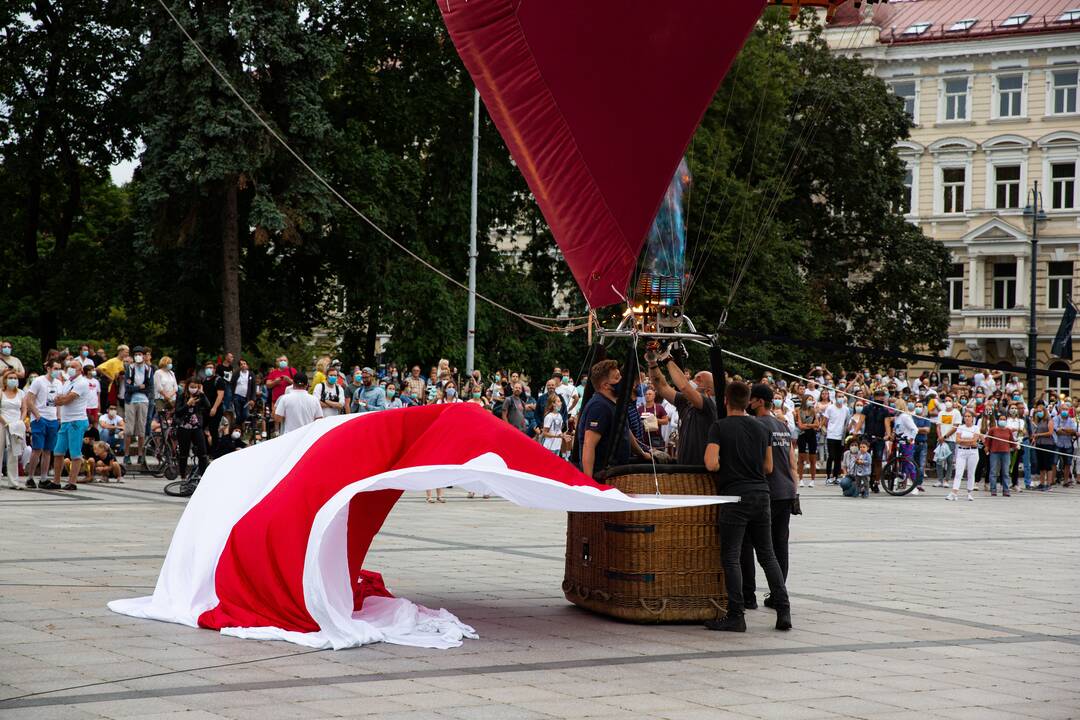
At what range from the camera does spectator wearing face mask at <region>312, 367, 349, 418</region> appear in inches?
894

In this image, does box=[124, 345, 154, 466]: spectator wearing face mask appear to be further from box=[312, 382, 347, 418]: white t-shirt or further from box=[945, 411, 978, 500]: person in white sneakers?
box=[945, 411, 978, 500]: person in white sneakers

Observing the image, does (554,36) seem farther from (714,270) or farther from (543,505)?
(714,270)

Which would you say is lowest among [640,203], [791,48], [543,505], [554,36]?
[543,505]

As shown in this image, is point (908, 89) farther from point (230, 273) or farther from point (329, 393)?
point (329, 393)

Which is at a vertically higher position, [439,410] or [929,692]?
[439,410]

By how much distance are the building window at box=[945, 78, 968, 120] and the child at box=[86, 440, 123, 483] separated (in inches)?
2015

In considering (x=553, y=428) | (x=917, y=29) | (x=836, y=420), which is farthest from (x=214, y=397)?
(x=917, y=29)

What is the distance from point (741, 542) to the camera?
33.4 ft

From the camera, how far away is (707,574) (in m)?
10.2

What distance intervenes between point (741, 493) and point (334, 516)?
2.92 meters

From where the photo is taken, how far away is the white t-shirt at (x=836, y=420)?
2931cm

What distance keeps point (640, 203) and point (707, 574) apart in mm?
2809

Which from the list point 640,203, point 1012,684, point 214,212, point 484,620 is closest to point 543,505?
point 484,620

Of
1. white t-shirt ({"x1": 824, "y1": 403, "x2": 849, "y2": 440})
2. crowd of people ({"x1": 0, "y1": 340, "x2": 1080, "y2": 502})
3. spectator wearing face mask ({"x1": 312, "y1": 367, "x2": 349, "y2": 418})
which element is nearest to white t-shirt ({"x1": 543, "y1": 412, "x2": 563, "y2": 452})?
crowd of people ({"x1": 0, "y1": 340, "x2": 1080, "y2": 502})
